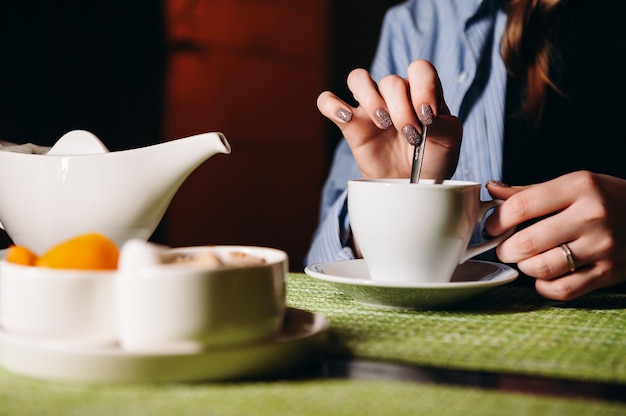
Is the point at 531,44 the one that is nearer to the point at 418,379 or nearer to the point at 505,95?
the point at 505,95

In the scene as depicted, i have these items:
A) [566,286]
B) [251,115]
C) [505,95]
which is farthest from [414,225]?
[251,115]

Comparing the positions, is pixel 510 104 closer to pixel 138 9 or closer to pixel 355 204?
pixel 355 204

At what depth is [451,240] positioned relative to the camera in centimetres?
59

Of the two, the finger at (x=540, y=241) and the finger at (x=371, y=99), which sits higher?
the finger at (x=371, y=99)

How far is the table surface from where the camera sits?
13.1 inches

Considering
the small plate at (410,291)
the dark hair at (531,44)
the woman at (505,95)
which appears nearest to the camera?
the small plate at (410,291)

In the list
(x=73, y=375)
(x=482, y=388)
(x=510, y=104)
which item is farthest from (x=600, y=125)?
(x=73, y=375)


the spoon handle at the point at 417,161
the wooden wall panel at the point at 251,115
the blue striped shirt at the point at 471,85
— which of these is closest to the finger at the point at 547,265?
the spoon handle at the point at 417,161

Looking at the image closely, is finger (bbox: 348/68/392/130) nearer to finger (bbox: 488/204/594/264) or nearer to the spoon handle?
the spoon handle

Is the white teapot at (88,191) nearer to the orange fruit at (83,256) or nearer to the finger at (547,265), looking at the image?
the orange fruit at (83,256)

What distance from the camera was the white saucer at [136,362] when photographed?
13.9 inches

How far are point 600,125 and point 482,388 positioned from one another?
3.79 feet

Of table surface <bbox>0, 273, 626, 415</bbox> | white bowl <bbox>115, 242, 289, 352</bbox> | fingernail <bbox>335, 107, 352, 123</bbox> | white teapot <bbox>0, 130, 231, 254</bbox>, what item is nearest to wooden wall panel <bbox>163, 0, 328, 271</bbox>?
fingernail <bbox>335, 107, 352, 123</bbox>

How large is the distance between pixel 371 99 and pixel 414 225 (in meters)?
0.22
